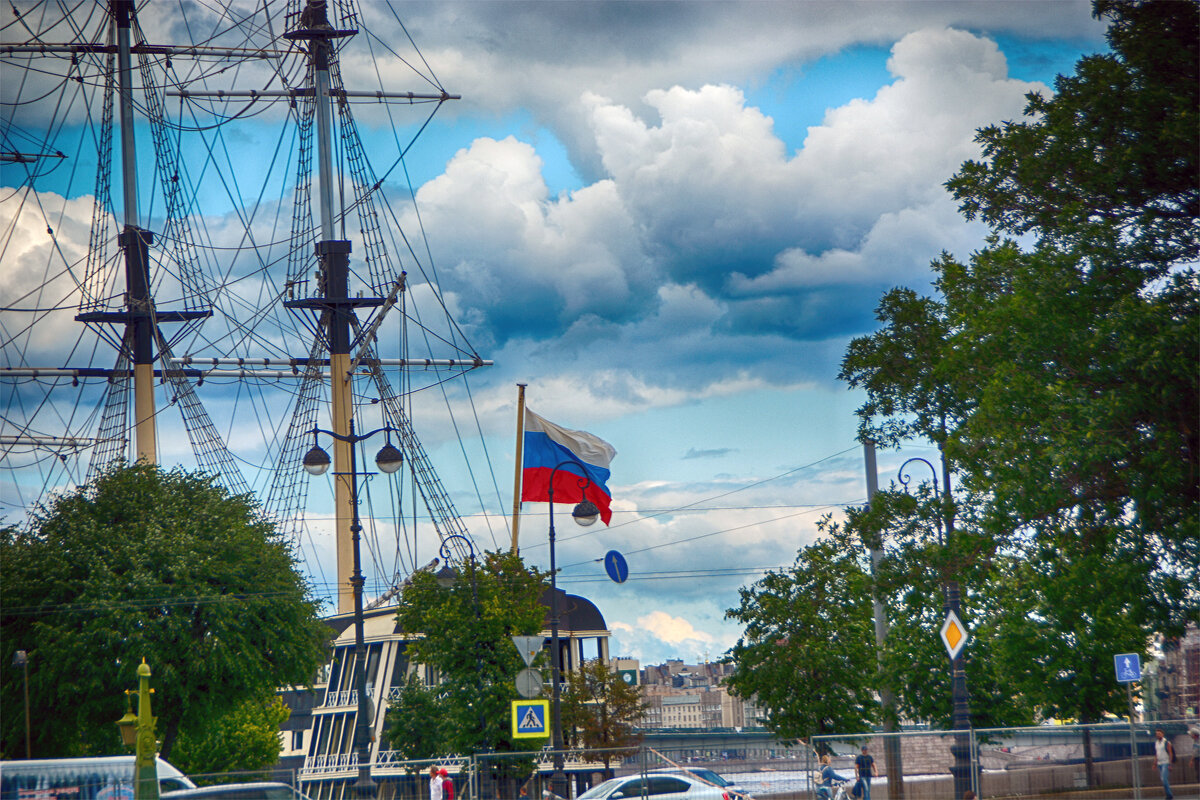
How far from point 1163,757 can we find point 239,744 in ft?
182

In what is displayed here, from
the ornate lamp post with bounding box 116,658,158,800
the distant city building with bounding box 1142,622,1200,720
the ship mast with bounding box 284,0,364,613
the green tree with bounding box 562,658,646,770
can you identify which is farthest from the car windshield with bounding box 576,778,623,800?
the distant city building with bounding box 1142,622,1200,720

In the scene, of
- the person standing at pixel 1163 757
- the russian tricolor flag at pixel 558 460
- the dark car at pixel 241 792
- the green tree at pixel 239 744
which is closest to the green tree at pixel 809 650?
the russian tricolor flag at pixel 558 460

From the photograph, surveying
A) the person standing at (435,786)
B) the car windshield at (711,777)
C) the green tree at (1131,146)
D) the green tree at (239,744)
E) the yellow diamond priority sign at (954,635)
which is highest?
the green tree at (1131,146)

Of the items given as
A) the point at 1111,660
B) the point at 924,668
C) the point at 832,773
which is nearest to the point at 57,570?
the point at 832,773

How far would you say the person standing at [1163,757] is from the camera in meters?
25.9

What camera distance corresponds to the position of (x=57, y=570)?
35.3 meters

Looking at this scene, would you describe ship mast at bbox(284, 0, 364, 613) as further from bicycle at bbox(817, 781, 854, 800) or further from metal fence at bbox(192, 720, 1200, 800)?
bicycle at bbox(817, 781, 854, 800)

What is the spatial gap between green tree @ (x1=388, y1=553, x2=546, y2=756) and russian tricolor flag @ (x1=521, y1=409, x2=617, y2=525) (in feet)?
12.7

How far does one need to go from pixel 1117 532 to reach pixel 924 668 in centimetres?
1448

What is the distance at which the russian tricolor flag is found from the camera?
124 ft

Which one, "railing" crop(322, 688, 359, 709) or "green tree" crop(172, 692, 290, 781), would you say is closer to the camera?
"green tree" crop(172, 692, 290, 781)

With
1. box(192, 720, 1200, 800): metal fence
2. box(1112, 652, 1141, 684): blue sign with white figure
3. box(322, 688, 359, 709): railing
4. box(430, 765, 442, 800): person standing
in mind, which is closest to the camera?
box(1112, 652, 1141, 684): blue sign with white figure

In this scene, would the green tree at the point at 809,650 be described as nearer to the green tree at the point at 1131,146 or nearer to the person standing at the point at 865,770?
the person standing at the point at 865,770

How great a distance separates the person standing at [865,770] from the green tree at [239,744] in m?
35.0
